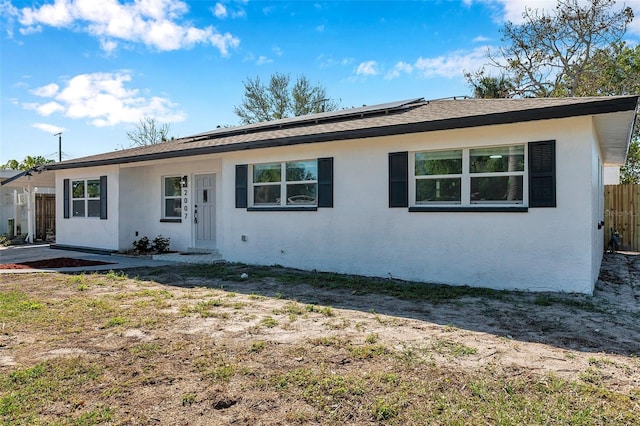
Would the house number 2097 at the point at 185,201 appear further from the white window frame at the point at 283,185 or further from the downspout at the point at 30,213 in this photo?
the downspout at the point at 30,213

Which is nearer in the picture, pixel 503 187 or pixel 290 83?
pixel 503 187

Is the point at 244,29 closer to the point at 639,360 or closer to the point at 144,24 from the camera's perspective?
the point at 144,24

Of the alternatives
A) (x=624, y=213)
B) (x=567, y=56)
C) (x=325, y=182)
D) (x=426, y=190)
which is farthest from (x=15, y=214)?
(x=567, y=56)

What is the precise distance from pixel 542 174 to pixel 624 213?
9.28 meters

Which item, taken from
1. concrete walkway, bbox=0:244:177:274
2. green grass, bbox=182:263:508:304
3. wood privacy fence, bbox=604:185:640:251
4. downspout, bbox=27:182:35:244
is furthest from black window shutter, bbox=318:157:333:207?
downspout, bbox=27:182:35:244

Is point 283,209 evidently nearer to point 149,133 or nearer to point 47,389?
point 47,389

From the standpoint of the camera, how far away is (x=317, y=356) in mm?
4117

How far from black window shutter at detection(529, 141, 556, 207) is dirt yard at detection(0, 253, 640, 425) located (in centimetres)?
152

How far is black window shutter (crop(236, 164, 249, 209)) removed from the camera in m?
10.8

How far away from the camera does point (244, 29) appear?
13258 mm

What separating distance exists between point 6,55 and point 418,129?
12.3 metres

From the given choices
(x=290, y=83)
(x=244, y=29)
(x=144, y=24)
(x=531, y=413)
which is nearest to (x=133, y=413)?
(x=531, y=413)

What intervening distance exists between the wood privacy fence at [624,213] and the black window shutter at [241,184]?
37.4 feet

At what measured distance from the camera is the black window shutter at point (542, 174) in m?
6.97
